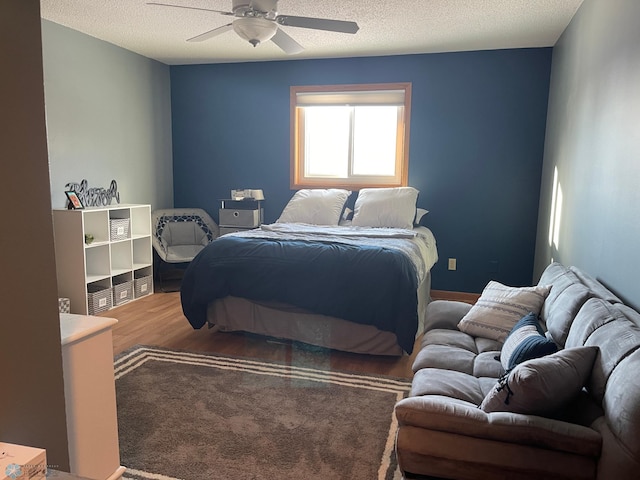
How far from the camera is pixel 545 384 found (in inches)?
51.7

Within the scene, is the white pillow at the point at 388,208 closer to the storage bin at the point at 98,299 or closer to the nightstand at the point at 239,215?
the nightstand at the point at 239,215

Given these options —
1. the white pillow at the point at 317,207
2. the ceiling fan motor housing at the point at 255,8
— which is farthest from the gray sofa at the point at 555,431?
the white pillow at the point at 317,207

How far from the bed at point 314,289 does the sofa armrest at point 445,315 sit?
7.3 inches

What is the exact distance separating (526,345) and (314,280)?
4.86 feet


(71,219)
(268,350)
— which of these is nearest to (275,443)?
(268,350)

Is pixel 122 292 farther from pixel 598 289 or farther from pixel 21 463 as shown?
pixel 598 289

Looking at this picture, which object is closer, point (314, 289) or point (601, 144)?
point (601, 144)

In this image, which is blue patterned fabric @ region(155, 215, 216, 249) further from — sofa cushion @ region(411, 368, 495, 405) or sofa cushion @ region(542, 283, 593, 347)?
sofa cushion @ region(542, 283, 593, 347)

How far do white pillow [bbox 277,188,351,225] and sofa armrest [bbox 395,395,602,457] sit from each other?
2.98 metres

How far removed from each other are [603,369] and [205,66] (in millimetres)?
4771

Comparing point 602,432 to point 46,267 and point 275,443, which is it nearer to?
point 275,443

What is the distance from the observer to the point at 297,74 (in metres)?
4.74

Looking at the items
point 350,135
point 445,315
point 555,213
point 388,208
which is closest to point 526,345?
point 445,315

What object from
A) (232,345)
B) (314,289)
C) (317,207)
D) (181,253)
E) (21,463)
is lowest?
(232,345)
